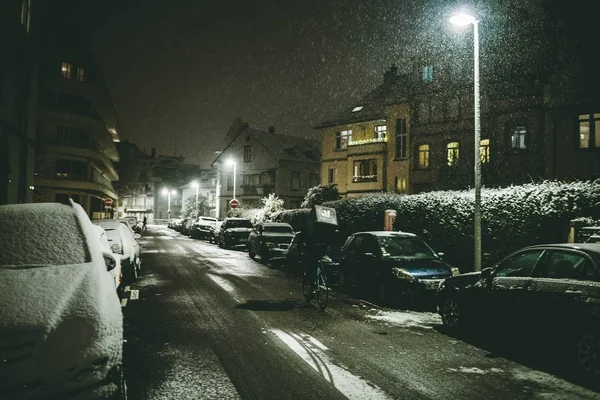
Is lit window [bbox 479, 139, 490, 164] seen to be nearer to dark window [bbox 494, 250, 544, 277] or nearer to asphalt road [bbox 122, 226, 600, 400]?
asphalt road [bbox 122, 226, 600, 400]

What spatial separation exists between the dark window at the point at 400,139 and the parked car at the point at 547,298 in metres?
30.4

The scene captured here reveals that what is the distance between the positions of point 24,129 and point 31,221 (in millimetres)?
21077

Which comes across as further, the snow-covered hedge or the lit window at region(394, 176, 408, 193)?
the lit window at region(394, 176, 408, 193)

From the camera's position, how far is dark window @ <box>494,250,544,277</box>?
23.3ft

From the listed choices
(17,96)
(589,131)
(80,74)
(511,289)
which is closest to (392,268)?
(511,289)

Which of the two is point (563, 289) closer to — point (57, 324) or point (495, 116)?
point (57, 324)

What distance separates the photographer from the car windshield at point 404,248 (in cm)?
1160

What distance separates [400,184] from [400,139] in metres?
3.56

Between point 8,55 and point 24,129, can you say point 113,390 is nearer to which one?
point 8,55

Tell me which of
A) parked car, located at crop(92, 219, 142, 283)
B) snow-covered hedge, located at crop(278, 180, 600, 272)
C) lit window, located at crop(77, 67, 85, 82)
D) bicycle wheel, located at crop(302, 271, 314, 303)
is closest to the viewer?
bicycle wheel, located at crop(302, 271, 314, 303)

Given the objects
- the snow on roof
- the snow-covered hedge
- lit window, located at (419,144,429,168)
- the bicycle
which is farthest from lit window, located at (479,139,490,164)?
the snow on roof

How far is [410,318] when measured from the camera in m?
9.42

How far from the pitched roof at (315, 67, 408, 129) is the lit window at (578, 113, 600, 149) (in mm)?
14151

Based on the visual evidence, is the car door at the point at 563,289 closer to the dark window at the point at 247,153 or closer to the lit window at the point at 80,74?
the lit window at the point at 80,74
